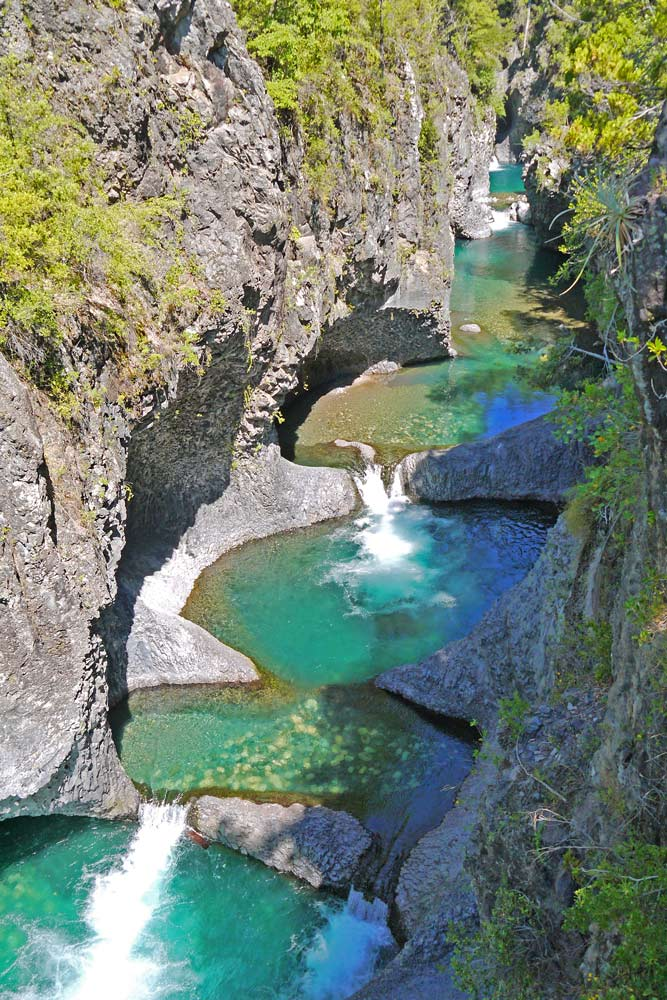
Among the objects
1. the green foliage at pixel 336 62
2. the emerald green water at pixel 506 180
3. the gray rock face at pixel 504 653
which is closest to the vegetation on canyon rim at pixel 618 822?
the gray rock face at pixel 504 653

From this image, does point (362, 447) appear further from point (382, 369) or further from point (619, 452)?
point (619, 452)

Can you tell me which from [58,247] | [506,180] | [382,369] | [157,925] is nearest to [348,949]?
[157,925]

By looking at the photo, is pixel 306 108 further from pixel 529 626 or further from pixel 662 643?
pixel 662 643

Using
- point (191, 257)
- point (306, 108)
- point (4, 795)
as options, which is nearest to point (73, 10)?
point (191, 257)

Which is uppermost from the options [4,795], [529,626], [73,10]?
[73,10]

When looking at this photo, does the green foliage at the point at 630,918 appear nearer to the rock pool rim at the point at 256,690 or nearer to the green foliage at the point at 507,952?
the green foliage at the point at 507,952

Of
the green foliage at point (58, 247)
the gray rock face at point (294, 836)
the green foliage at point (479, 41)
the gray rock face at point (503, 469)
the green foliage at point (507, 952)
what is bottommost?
the gray rock face at point (294, 836)
